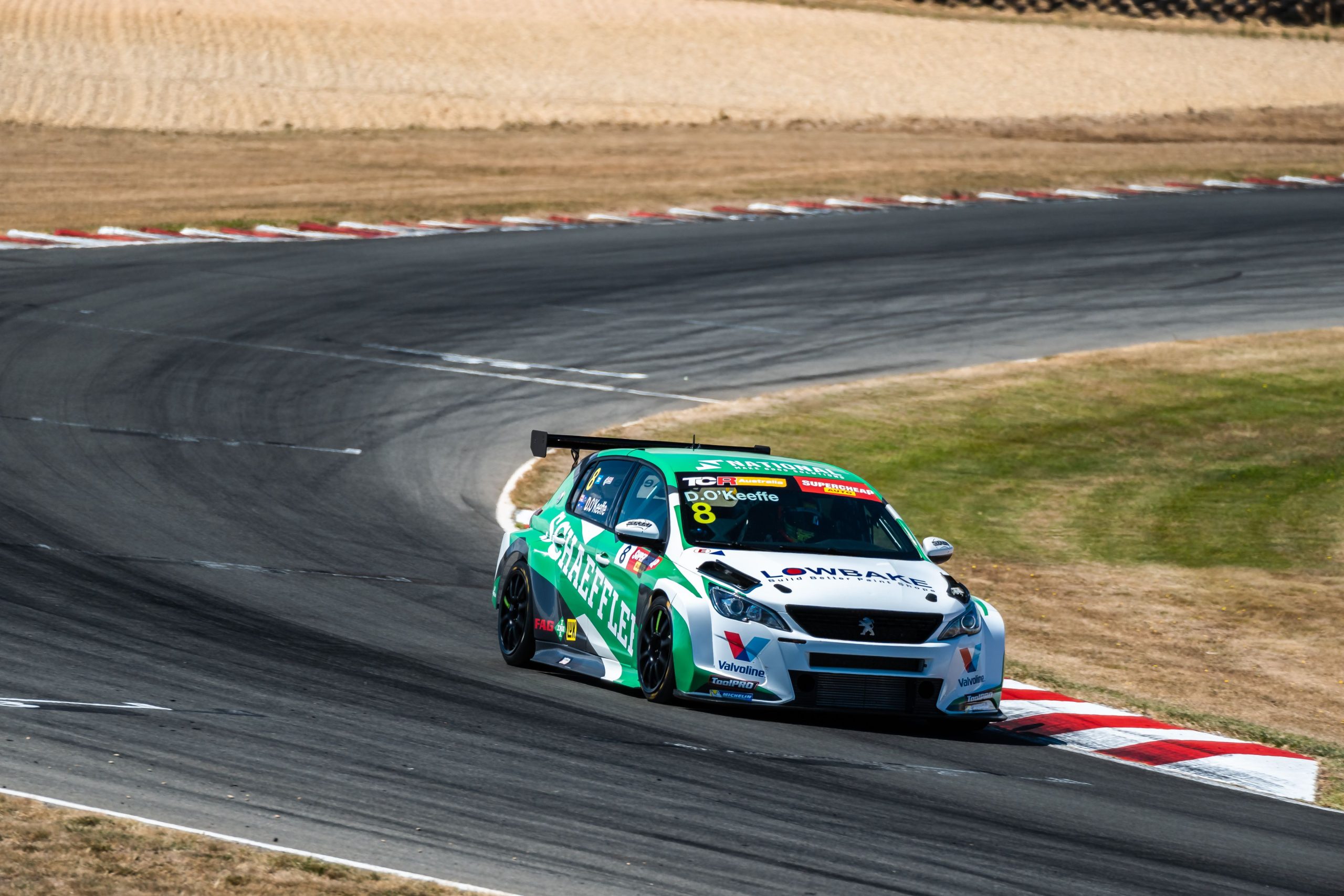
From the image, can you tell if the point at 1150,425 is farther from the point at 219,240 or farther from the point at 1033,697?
the point at 219,240

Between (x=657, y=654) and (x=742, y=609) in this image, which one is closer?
(x=742, y=609)

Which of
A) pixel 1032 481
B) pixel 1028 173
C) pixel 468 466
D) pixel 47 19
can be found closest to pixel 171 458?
pixel 468 466

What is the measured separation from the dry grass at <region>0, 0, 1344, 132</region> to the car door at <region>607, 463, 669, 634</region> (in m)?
36.1

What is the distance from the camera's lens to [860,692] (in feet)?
34.2

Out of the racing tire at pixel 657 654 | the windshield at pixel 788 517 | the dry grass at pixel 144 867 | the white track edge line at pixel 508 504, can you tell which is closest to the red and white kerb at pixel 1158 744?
the windshield at pixel 788 517

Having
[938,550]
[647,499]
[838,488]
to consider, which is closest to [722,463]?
[647,499]

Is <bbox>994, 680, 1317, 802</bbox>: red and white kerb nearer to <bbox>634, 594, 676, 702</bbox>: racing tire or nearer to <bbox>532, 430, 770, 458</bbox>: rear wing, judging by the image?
<bbox>634, 594, 676, 702</bbox>: racing tire

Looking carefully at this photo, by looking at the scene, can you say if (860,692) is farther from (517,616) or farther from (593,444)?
(593,444)

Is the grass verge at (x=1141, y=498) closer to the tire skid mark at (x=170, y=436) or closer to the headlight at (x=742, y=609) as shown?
the tire skid mark at (x=170, y=436)

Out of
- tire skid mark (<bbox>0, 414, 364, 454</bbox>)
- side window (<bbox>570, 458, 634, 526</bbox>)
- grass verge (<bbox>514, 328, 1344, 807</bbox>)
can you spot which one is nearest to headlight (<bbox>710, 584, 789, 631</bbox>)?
side window (<bbox>570, 458, 634, 526</bbox>)

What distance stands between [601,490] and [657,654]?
5.62 ft

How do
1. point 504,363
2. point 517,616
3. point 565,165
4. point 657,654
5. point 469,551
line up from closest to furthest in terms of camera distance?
point 657,654, point 517,616, point 469,551, point 504,363, point 565,165

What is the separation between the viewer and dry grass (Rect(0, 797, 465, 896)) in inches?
260

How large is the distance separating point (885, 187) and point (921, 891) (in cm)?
3363
